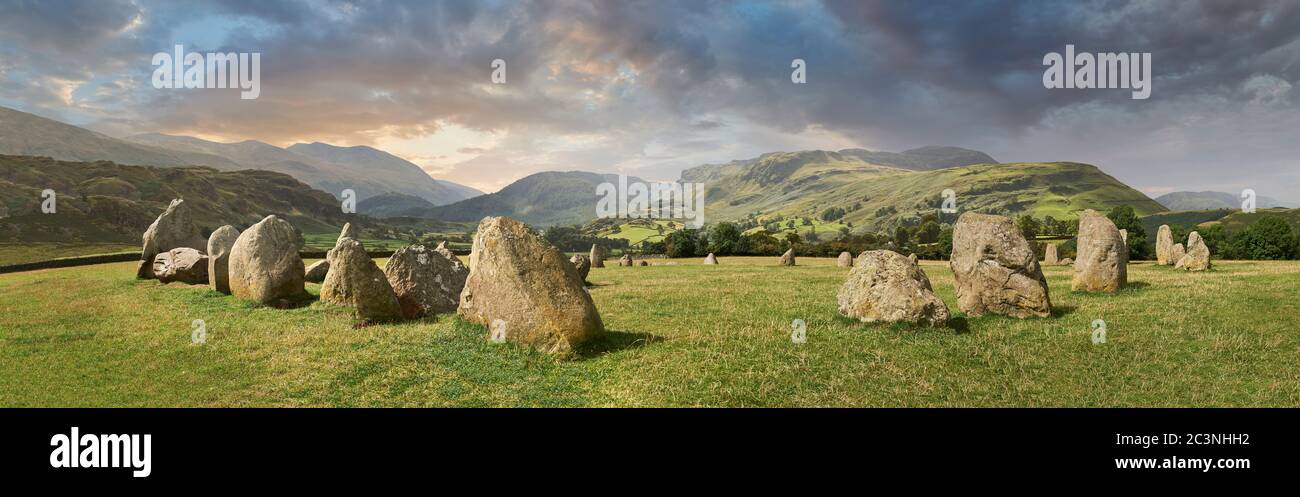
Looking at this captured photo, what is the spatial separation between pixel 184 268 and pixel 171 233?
23.7 feet

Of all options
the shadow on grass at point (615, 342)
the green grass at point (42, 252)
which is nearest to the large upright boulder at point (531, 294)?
the shadow on grass at point (615, 342)

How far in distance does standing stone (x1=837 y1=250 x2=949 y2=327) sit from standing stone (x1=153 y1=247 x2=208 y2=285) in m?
28.3

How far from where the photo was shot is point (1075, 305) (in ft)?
61.7

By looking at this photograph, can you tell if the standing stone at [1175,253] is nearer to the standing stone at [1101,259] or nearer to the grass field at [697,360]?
the grass field at [697,360]

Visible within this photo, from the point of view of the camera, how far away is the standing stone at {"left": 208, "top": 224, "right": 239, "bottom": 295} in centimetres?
2350

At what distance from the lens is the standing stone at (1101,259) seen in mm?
21453

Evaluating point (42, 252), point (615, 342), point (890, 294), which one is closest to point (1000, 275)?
point (890, 294)

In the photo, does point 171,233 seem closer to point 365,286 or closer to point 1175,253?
point 365,286

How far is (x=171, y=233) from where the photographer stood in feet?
104

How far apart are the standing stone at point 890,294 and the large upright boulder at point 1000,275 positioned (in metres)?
3.11

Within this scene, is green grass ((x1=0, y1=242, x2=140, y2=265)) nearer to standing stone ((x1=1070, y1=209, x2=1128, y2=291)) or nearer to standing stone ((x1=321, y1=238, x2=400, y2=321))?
standing stone ((x1=321, y1=238, x2=400, y2=321))

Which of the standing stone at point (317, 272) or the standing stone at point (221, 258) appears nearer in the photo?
the standing stone at point (221, 258)
